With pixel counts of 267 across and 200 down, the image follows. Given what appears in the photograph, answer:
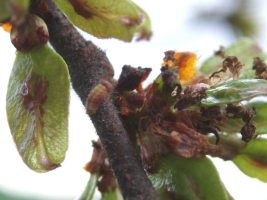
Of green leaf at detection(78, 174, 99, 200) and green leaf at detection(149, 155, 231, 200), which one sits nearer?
green leaf at detection(149, 155, 231, 200)

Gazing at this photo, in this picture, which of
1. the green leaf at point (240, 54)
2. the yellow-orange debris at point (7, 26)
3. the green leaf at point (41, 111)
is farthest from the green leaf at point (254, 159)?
the yellow-orange debris at point (7, 26)

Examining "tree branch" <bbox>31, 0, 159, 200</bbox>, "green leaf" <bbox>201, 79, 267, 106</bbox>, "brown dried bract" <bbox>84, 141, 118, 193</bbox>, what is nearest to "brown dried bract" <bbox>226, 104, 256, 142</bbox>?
"green leaf" <bbox>201, 79, 267, 106</bbox>

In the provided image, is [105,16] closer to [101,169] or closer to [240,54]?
[101,169]

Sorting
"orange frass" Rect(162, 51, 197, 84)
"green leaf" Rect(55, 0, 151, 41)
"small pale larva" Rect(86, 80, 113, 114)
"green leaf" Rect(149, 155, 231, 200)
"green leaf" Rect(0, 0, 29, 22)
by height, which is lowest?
"green leaf" Rect(149, 155, 231, 200)

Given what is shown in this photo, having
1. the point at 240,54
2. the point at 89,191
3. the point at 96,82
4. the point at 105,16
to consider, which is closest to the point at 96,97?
the point at 96,82

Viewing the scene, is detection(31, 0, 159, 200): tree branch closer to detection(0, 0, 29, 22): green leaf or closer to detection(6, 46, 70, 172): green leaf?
detection(6, 46, 70, 172): green leaf

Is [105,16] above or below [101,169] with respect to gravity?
Answer: above

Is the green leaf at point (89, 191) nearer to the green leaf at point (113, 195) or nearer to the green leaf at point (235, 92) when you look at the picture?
the green leaf at point (113, 195)
